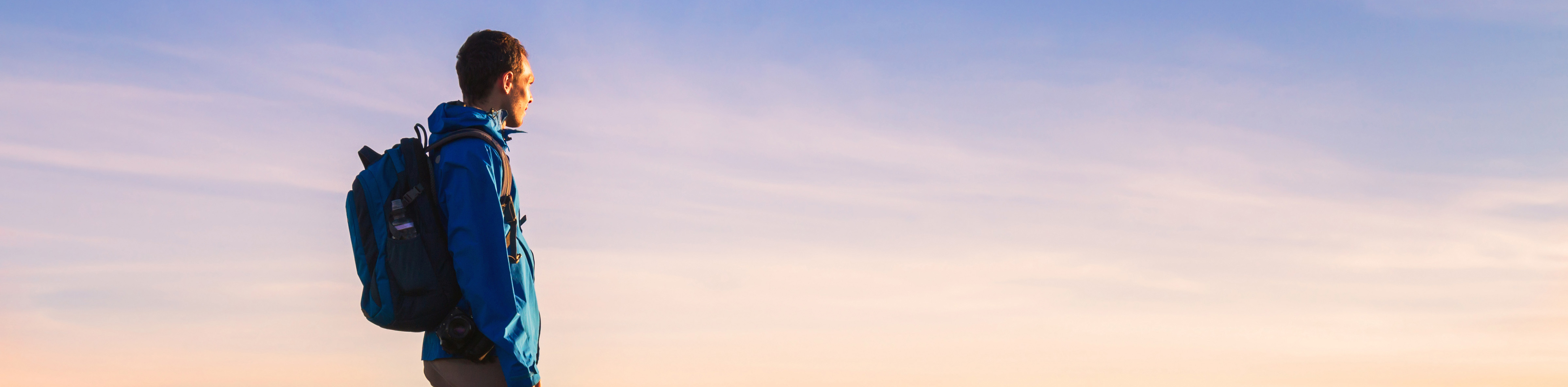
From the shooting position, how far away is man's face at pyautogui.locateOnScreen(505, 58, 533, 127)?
186 inches

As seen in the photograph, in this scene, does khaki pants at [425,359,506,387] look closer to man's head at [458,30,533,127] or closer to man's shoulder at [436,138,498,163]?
man's shoulder at [436,138,498,163]

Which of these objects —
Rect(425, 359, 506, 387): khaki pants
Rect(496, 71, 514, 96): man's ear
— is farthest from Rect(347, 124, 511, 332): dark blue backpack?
Rect(496, 71, 514, 96): man's ear

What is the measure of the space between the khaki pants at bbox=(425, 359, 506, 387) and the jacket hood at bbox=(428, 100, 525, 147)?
34.2 inches

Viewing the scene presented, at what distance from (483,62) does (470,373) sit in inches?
49.4

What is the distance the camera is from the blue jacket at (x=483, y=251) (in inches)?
167

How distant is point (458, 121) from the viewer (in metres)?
4.46

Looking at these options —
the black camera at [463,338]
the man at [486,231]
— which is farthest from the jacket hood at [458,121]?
the black camera at [463,338]

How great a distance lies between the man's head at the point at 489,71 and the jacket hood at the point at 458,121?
8 centimetres

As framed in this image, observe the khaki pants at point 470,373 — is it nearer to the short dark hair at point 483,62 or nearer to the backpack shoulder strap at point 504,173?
the backpack shoulder strap at point 504,173

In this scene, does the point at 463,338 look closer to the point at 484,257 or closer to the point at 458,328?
the point at 458,328

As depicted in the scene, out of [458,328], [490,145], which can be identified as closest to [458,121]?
[490,145]

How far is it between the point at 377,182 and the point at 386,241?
240mm

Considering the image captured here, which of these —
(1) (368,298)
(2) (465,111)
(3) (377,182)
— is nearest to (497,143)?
(2) (465,111)

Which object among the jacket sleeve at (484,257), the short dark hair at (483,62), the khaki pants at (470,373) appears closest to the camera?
the jacket sleeve at (484,257)
